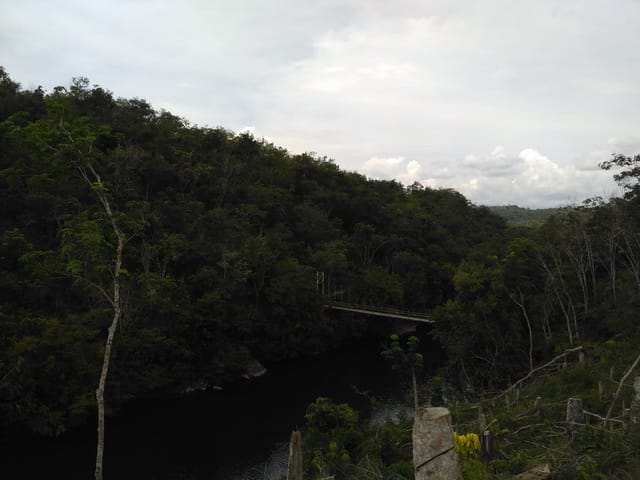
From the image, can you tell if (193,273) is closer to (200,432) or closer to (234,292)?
(234,292)

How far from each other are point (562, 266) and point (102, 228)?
1956cm

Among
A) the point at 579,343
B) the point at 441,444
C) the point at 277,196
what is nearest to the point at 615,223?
the point at 579,343

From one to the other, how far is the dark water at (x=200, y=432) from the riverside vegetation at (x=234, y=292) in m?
0.95

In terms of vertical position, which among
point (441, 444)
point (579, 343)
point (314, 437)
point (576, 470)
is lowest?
point (314, 437)

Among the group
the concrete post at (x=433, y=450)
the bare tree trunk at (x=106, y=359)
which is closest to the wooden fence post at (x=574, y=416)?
the concrete post at (x=433, y=450)

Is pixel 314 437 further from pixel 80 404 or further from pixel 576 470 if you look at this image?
pixel 80 404

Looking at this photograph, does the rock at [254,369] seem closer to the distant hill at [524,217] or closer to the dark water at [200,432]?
the dark water at [200,432]

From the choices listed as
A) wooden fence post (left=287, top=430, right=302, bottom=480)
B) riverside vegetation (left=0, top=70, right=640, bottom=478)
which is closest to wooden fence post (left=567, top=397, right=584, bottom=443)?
riverside vegetation (left=0, top=70, right=640, bottom=478)

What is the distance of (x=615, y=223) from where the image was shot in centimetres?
1970

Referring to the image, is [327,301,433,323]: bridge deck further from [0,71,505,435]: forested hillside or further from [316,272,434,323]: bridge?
[0,71,505,435]: forested hillside

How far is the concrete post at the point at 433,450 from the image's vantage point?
12.3 feet

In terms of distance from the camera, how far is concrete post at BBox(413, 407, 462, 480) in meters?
3.76

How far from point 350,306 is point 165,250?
1417 centimetres

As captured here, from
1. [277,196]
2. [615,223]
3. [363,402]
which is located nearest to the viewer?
[615,223]
